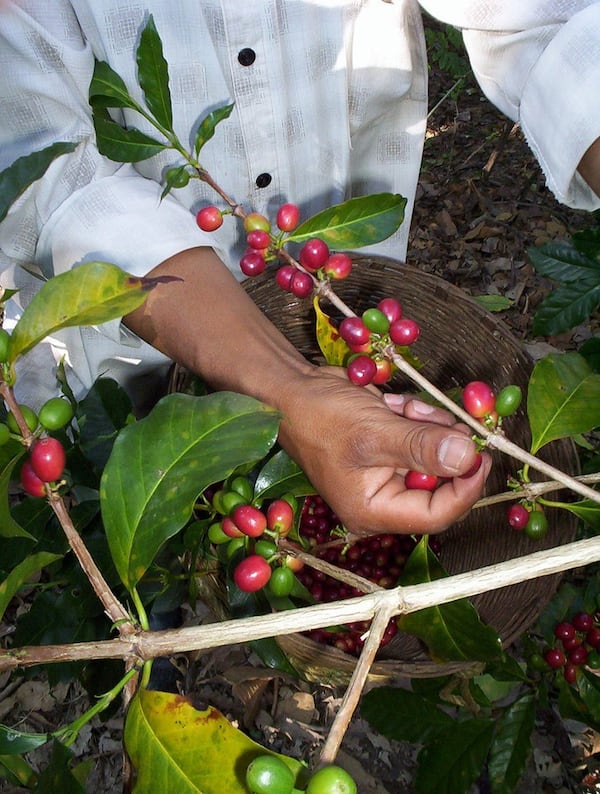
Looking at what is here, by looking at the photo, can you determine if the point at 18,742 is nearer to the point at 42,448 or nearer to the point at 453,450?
the point at 42,448

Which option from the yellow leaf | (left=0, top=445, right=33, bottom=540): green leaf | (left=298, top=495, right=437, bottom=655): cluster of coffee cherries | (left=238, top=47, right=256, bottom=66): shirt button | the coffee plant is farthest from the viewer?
(left=298, top=495, right=437, bottom=655): cluster of coffee cherries

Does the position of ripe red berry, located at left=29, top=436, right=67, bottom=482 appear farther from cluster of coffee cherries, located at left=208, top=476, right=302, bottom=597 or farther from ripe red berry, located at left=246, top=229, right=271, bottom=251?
ripe red berry, located at left=246, top=229, right=271, bottom=251

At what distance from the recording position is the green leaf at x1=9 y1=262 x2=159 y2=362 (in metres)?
0.53

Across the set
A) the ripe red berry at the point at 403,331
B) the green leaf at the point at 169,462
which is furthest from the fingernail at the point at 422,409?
the green leaf at the point at 169,462

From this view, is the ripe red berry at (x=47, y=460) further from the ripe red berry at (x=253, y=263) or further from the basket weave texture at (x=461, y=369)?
the basket weave texture at (x=461, y=369)

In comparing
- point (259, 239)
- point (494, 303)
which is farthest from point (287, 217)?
point (494, 303)

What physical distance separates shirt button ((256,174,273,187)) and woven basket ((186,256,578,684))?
0.18 m

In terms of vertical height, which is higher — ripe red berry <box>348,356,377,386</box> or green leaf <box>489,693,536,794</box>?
ripe red berry <box>348,356,377,386</box>

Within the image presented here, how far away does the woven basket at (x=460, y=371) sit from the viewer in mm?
1127

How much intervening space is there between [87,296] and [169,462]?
0.17 metres

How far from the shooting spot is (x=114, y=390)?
3.45 ft

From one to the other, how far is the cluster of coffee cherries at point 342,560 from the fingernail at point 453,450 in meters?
0.62

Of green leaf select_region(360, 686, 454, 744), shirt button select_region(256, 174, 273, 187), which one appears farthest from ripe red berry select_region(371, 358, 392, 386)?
green leaf select_region(360, 686, 454, 744)

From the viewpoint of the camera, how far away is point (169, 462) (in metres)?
0.62
